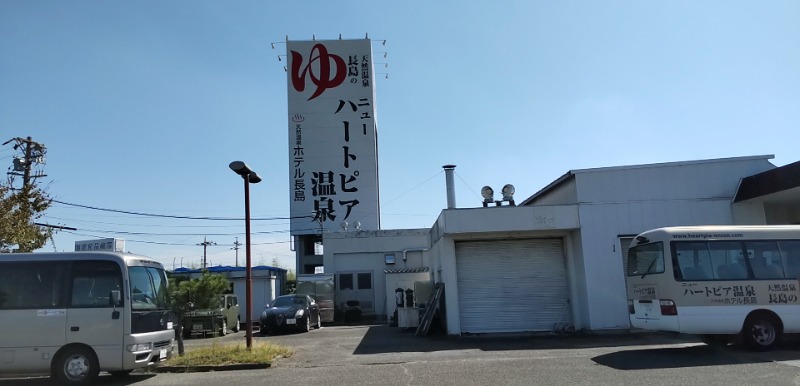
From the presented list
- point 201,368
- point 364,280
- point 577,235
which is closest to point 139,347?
point 201,368

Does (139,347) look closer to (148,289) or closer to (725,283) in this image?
(148,289)

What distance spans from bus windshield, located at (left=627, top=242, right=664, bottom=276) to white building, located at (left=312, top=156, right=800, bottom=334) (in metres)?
3.25

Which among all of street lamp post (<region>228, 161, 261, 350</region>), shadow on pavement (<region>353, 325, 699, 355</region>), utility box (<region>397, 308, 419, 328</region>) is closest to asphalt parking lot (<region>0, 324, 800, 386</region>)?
shadow on pavement (<region>353, 325, 699, 355</region>)

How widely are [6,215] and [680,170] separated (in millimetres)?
23121

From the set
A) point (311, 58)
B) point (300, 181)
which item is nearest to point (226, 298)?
point (300, 181)

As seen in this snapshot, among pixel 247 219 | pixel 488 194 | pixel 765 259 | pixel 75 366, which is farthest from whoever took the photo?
pixel 488 194

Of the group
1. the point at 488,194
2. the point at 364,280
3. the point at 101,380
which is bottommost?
the point at 101,380

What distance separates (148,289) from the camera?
11.1 m

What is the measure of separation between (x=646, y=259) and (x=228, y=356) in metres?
9.61

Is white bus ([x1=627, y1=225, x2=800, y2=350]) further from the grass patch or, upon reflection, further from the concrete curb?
the concrete curb

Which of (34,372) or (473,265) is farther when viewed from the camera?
(473,265)

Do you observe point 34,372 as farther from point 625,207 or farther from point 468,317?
point 625,207

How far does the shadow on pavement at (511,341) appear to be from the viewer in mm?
13797

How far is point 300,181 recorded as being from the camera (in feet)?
147
